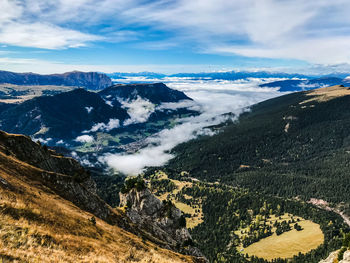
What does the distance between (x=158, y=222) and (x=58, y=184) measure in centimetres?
5950

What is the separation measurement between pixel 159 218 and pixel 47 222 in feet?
266

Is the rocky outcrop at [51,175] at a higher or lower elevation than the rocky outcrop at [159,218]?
higher

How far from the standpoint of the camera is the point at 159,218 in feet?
358

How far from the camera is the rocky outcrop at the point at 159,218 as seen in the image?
94500 millimetres

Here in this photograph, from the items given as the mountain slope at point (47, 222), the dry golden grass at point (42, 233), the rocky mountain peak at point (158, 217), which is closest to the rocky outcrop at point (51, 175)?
the mountain slope at point (47, 222)

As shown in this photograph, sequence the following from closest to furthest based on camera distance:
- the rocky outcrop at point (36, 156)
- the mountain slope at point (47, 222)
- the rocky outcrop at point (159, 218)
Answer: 1. the mountain slope at point (47, 222)
2. the rocky outcrop at point (36, 156)
3. the rocky outcrop at point (159, 218)

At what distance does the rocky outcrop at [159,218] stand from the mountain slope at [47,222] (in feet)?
77.8

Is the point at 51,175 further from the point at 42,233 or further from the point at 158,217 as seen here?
the point at 158,217

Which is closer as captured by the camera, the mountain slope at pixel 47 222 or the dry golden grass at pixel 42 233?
the dry golden grass at pixel 42 233

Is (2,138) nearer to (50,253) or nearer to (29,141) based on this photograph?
(29,141)

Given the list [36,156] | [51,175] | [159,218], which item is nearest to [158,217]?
[159,218]

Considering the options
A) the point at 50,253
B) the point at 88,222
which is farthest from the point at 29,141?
the point at 50,253

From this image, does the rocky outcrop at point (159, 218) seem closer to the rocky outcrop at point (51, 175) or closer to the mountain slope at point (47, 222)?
the rocky outcrop at point (51, 175)

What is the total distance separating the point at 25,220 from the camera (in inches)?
1196
